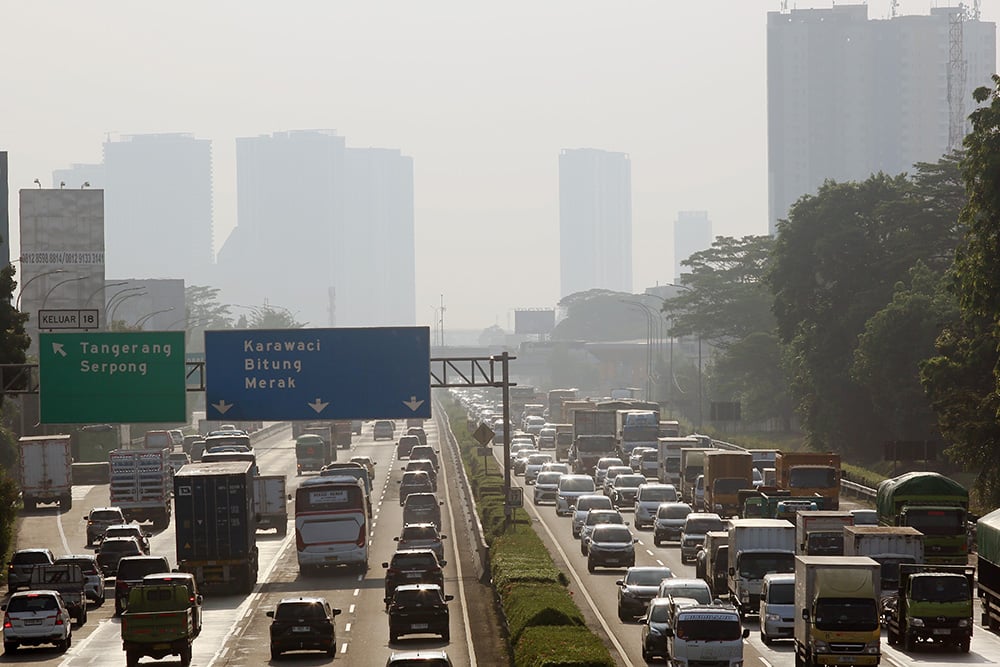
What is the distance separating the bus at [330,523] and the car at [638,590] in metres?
12.1

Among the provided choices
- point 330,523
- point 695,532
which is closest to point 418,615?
point 330,523

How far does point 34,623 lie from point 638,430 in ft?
220

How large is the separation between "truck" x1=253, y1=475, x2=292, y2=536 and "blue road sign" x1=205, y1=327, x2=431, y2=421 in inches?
560

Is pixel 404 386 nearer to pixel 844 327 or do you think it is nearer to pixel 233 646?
pixel 233 646

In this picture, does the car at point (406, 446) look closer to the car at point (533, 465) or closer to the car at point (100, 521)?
the car at point (533, 465)

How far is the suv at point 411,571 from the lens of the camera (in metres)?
44.0

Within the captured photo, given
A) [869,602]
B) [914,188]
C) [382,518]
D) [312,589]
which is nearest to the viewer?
[869,602]

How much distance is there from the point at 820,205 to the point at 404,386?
61.9 metres

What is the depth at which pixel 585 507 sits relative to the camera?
64312 mm

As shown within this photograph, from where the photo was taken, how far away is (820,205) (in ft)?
358

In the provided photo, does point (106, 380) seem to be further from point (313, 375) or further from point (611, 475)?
point (611, 475)

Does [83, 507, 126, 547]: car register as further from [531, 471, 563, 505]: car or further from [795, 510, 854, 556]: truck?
[795, 510, 854, 556]: truck

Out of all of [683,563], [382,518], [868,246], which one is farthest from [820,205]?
[683,563]

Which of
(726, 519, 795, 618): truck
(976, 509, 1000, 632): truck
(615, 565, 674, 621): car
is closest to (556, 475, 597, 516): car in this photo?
(726, 519, 795, 618): truck
